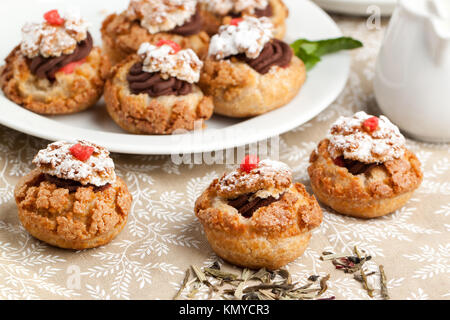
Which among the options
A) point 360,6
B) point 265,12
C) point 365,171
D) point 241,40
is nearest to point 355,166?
point 365,171

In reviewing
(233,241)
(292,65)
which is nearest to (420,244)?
(233,241)

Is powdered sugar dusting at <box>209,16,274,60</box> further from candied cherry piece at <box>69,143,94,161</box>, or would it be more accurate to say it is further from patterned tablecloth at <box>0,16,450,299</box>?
candied cherry piece at <box>69,143,94,161</box>

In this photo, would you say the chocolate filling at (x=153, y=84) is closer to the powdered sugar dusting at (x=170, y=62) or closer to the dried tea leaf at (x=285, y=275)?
the powdered sugar dusting at (x=170, y=62)

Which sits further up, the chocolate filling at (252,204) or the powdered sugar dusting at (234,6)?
the powdered sugar dusting at (234,6)

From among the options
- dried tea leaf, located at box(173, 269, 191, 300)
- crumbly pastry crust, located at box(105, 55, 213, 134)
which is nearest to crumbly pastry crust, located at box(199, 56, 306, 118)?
crumbly pastry crust, located at box(105, 55, 213, 134)

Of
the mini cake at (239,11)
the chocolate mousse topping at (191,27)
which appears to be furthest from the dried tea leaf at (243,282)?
the mini cake at (239,11)
